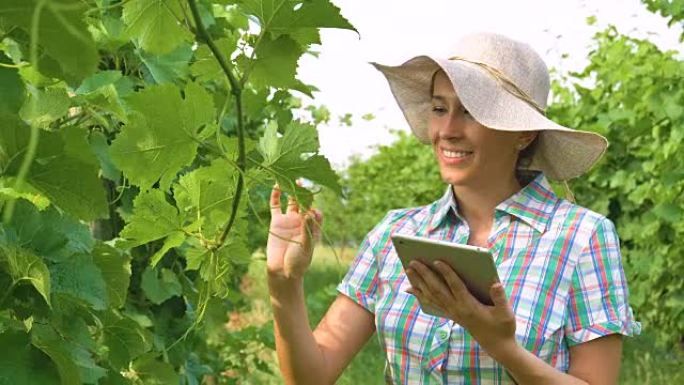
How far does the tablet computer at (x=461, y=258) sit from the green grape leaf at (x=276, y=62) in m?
0.80

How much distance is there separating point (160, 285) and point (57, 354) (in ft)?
5.50

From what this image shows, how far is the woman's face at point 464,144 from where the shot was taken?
2.42m

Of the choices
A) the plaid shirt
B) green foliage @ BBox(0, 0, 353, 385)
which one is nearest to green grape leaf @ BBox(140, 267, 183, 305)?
the plaid shirt

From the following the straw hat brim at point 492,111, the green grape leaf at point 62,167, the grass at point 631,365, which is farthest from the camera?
the grass at point 631,365

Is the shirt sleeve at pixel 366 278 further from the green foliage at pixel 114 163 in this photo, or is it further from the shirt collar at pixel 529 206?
the green foliage at pixel 114 163

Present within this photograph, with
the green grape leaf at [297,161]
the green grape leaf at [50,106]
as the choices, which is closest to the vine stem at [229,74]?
the green grape leaf at [297,161]

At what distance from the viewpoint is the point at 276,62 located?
1.23m

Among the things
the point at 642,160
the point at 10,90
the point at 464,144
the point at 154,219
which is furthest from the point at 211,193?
the point at 642,160

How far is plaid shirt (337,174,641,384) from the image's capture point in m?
2.38

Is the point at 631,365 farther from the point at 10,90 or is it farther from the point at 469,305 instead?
the point at 10,90

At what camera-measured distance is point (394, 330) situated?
2.52 m

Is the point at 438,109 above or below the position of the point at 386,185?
above

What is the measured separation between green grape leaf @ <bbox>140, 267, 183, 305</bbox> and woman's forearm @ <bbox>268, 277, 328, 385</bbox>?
420 mm

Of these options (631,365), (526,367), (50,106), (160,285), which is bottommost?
(631,365)
